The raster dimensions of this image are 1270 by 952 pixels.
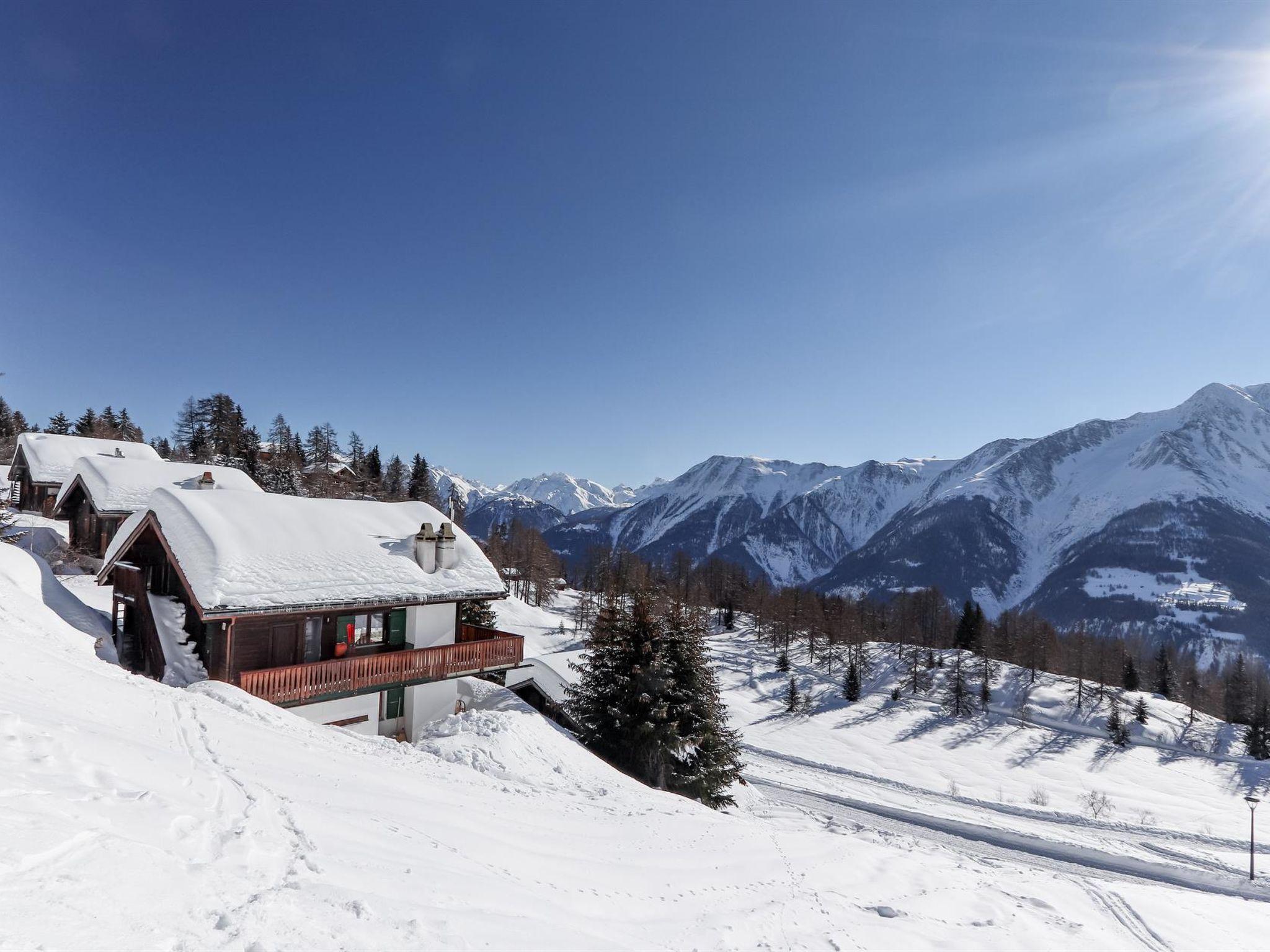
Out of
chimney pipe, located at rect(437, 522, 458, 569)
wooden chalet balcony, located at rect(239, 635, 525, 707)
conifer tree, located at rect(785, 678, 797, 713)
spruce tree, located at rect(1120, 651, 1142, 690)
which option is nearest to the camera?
wooden chalet balcony, located at rect(239, 635, 525, 707)

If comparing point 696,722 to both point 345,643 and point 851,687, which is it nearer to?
point 345,643

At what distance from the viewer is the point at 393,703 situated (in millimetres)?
20203

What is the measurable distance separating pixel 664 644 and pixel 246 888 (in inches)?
728

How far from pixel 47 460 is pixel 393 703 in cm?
4534

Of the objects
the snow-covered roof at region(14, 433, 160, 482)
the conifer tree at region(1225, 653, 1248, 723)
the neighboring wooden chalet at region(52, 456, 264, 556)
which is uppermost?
the snow-covered roof at region(14, 433, 160, 482)

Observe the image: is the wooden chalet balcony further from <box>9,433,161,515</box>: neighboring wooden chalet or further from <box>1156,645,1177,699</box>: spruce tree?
<box>1156,645,1177,699</box>: spruce tree

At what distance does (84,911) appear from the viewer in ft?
13.8

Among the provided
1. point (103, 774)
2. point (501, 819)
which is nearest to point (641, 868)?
point (501, 819)

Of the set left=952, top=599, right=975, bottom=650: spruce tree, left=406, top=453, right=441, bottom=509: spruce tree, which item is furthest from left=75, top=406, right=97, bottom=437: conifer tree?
left=952, top=599, right=975, bottom=650: spruce tree

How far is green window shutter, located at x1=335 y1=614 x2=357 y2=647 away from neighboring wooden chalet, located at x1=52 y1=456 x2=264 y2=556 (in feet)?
69.7

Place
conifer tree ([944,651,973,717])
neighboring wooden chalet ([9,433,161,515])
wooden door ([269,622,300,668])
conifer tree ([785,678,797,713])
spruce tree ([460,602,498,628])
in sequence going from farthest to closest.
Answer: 1. conifer tree ([944,651,973,717])
2. conifer tree ([785,678,797,713])
3. neighboring wooden chalet ([9,433,161,515])
4. spruce tree ([460,602,498,628])
5. wooden door ([269,622,300,668])

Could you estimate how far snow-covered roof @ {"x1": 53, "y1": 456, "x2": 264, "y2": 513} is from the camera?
34.0m

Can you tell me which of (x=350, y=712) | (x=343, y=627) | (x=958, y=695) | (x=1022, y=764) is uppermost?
(x=343, y=627)

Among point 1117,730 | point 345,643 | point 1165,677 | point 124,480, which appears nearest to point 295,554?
point 345,643
